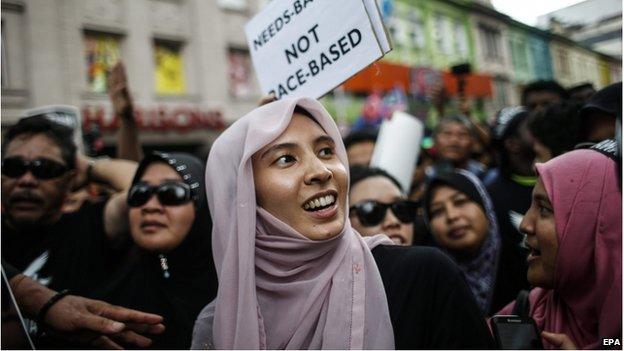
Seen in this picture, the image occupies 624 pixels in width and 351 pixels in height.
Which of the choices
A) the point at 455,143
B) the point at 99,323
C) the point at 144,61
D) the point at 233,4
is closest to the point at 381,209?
the point at 99,323

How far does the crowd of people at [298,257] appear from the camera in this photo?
131 centimetres

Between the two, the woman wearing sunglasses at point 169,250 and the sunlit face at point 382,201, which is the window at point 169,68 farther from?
the sunlit face at point 382,201

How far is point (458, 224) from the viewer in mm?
2461

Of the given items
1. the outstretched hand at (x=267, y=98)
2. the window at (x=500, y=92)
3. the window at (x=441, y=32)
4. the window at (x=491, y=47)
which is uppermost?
the window at (x=441, y=32)

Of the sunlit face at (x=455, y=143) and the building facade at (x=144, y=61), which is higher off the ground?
the building facade at (x=144, y=61)

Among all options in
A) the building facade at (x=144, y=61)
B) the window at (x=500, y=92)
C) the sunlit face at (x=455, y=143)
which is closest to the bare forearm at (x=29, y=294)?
the sunlit face at (x=455, y=143)

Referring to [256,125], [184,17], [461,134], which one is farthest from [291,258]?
[184,17]

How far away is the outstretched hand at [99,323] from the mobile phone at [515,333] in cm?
97

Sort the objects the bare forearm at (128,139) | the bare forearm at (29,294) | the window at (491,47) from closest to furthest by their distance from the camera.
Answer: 1. the bare forearm at (29,294)
2. the bare forearm at (128,139)
3. the window at (491,47)

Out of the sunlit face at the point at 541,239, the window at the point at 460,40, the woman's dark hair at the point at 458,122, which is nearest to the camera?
the sunlit face at the point at 541,239

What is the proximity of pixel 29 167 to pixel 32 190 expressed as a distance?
0.11 m

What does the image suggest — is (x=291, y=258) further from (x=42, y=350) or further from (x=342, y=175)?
(x=42, y=350)

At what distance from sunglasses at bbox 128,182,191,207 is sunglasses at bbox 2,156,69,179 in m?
0.47

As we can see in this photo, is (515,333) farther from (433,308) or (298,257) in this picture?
(298,257)
